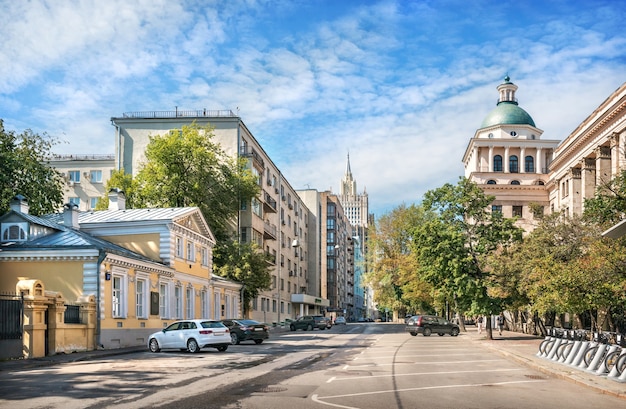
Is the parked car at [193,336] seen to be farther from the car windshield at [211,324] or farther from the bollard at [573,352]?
the bollard at [573,352]

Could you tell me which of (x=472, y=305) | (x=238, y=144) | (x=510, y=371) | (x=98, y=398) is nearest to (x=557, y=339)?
(x=510, y=371)

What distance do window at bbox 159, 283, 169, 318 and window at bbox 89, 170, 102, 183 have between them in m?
35.2

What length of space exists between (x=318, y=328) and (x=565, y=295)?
127ft

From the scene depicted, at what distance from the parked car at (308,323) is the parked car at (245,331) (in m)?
25.8

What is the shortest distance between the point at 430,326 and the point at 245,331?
19.1 m

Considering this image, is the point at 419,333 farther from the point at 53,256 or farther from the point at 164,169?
the point at 53,256

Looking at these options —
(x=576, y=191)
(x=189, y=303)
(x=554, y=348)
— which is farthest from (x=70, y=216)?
(x=576, y=191)

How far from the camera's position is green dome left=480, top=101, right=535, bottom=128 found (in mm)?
97000

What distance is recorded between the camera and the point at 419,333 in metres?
51.4

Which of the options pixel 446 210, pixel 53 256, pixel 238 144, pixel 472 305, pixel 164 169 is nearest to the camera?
pixel 53 256

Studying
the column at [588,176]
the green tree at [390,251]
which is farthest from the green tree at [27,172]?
the column at [588,176]

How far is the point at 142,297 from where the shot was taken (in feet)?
114

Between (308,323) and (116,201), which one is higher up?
(116,201)

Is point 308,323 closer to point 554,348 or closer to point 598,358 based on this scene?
point 554,348
